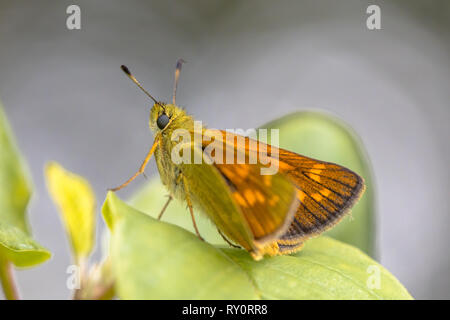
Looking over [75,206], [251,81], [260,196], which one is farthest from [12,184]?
[251,81]

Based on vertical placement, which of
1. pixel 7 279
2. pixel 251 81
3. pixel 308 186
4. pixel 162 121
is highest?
pixel 251 81

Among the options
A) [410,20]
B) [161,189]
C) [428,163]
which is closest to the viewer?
[161,189]

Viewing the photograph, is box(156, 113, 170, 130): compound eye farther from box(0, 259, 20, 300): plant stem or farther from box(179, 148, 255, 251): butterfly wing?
box(0, 259, 20, 300): plant stem

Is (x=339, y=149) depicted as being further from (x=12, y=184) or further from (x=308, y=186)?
(x=12, y=184)

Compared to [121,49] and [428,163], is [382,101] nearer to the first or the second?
[428,163]

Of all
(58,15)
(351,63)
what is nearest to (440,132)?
(351,63)

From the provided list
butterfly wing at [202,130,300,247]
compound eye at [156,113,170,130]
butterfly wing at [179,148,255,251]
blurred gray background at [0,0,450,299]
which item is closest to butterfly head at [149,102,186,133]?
compound eye at [156,113,170,130]
